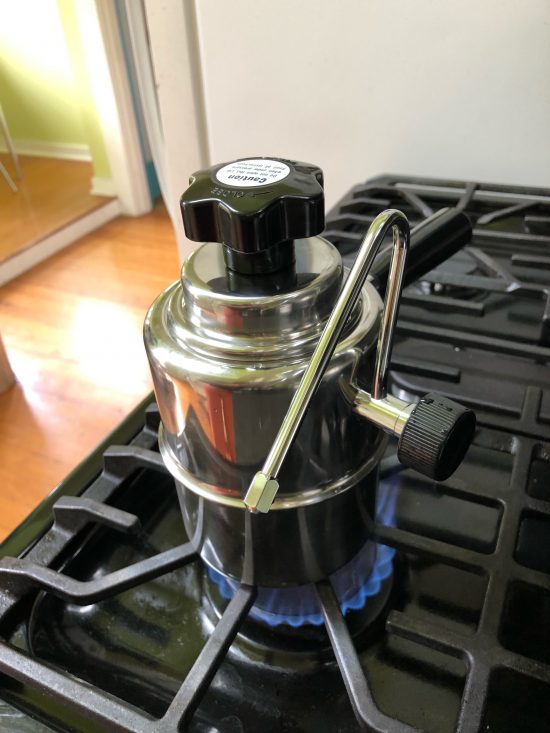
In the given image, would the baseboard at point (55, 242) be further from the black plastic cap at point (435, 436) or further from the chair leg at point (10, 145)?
the black plastic cap at point (435, 436)

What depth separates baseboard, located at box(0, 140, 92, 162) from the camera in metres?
3.03

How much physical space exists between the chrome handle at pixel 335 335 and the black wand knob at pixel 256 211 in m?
0.03

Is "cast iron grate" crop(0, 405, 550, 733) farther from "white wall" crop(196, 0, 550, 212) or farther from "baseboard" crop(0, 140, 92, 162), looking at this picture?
"baseboard" crop(0, 140, 92, 162)

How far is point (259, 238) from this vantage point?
0.88ft

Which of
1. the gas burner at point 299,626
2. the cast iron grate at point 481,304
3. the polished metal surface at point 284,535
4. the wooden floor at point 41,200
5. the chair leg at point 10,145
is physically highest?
the polished metal surface at point 284,535

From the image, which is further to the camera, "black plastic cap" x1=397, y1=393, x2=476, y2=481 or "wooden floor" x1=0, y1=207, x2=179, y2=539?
"wooden floor" x1=0, y1=207, x2=179, y2=539

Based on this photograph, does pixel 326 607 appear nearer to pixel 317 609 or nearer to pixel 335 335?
pixel 317 609

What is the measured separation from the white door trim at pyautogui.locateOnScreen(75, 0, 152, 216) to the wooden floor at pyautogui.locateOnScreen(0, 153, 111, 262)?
12 cm

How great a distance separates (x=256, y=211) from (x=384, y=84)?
0.59 metres

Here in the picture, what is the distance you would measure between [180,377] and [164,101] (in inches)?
27.6

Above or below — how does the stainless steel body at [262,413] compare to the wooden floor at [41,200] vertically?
above

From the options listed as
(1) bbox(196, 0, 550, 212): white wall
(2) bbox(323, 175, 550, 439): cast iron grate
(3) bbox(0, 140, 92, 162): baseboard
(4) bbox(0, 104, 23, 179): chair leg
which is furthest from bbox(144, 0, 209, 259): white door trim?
(3) bbox(0, 140, 92, 162): baseboard

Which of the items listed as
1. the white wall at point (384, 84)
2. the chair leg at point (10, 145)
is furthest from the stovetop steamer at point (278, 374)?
the chair leg at point (10, 145)

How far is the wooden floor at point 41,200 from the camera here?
228 centimetres
